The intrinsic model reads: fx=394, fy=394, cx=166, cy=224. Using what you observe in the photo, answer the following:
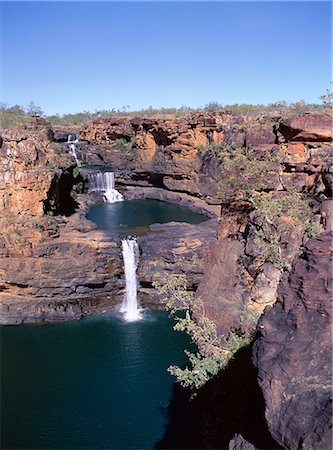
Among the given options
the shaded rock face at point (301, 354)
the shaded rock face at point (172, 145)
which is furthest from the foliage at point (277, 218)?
the shaded rock face at point (172, 145)

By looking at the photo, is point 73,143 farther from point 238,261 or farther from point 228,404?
point 228,404

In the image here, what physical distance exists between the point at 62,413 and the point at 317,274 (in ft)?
42.4

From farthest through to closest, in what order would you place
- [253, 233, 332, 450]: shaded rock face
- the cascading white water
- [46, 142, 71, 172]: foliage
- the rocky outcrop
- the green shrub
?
the green shrub < [46, 142, 71, 172]: foliage < the cascading white water < the rocky outcrop < [253, 233, 332, 450]: shaded rock face

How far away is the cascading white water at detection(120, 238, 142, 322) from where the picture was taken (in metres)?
23.9

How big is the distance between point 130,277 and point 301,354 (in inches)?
729

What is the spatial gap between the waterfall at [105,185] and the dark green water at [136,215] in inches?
64.5

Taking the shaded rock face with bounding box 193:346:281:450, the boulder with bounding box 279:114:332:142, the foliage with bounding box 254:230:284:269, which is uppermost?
the boulder with bounding box 279:114:332:142

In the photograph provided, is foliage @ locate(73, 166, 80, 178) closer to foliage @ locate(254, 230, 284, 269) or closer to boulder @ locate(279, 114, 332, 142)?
boulder @ locate(279, 114, 332, 142)

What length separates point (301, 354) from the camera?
21.4 ft

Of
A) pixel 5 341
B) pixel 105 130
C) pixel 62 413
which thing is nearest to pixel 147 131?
pixel 105 130

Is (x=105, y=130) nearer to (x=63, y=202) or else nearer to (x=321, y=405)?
(x=63, y=202)

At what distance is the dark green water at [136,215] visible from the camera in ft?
109

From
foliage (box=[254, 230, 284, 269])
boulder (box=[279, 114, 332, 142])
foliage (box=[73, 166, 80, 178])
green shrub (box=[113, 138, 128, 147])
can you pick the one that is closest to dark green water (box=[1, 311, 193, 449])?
foliage (box=[254, 230, 284, 269])

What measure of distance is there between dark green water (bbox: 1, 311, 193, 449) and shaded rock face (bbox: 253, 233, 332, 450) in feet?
29.5
